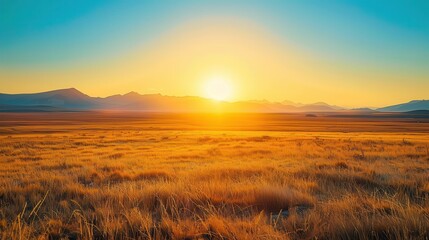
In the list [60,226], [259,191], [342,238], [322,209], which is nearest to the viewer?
[342,238]

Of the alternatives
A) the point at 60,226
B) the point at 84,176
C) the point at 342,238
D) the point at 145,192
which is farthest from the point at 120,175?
the point at 342,238

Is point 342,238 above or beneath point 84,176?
above

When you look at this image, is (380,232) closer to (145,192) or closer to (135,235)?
(135,235)

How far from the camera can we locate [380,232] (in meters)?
3.73

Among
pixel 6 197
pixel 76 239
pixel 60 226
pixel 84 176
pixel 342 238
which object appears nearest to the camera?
pixel 342 238

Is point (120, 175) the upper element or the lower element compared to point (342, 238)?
lower

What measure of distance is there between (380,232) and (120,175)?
363 inches

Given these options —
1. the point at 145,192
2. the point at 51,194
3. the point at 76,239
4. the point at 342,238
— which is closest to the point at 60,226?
the point at 76,239

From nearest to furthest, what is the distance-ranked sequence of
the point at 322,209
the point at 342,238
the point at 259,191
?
1. the point at 342,238
2. the point at 322,209
3. the point at 259,191

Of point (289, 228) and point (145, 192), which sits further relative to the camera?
point (145, 192)

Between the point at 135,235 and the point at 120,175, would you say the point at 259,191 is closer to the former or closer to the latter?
the point at 135,235

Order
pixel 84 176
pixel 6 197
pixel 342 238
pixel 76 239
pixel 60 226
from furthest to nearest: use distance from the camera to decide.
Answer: pixel 84 176, pixel 6 197, pixel 60 226, pixel 76 239, pixel 342 238

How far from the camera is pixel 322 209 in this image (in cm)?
485

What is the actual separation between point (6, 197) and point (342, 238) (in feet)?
25.2
